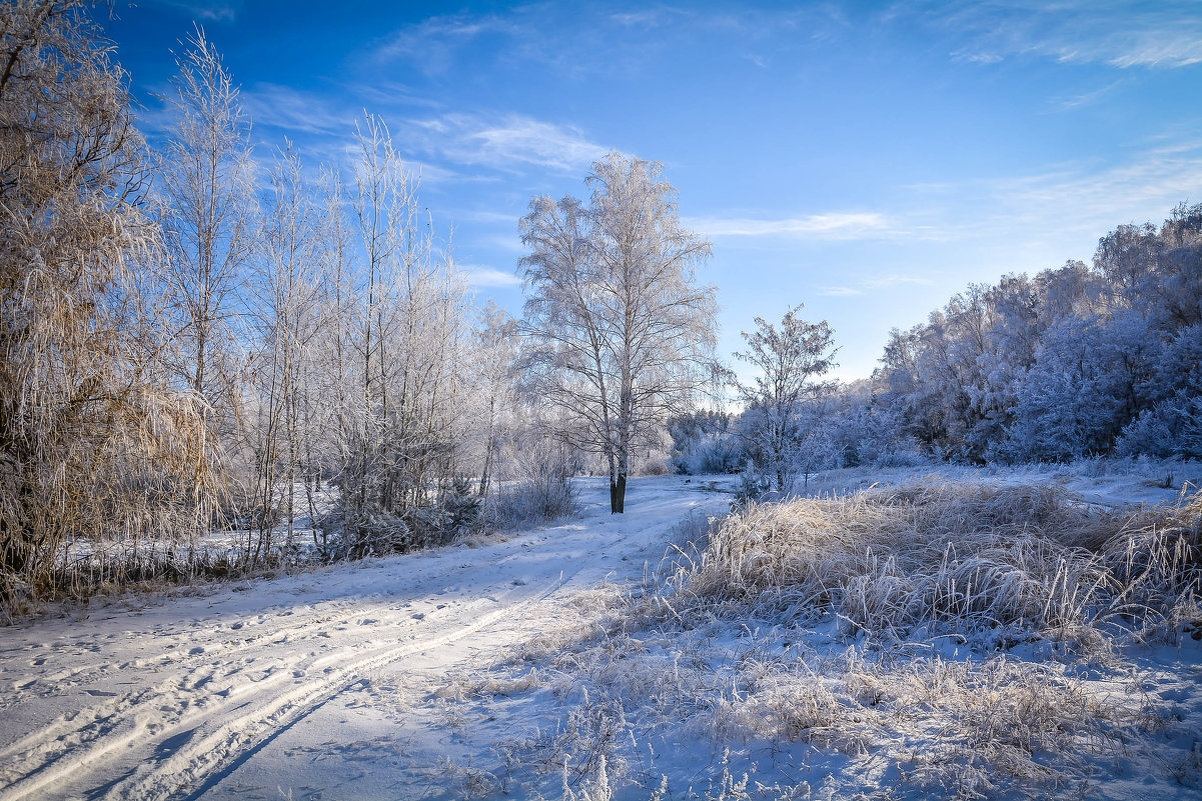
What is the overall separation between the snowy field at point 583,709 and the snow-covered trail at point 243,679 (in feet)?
0.05

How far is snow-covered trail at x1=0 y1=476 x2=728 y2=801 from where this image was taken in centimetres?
234

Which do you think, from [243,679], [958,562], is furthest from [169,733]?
[958,562]

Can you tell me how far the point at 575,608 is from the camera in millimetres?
5441

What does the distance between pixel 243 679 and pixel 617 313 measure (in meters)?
11.9

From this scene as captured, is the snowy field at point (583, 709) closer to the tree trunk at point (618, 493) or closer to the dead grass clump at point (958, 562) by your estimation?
the dead grass clump at point (958, 562)

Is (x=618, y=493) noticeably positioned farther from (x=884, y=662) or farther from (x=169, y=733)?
(x=169, y=733)

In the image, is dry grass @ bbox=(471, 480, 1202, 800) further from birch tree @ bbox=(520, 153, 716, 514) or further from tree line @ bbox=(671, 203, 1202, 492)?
birch tree @ bbox=(520, 153, 716, 514)

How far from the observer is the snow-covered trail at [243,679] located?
7.67ft

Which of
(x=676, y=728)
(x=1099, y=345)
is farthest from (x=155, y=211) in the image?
(x=1099, y=345)

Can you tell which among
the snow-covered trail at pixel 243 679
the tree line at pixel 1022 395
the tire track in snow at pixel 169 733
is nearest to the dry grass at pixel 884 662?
the snow-covered trail at pixel 243 679

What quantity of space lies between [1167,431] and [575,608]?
12.8 metres

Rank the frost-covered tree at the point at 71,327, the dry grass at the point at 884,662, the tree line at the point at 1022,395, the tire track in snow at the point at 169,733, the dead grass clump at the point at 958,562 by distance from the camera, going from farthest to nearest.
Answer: the tree line at the point at 1022,395 → the frost-covered tree at the point at 71,327 → the dead grass clump at the point at 958,562 → the tire track in snow at the point at 169,733 → the dry grass at the point at 884,662

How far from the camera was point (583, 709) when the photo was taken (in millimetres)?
2885

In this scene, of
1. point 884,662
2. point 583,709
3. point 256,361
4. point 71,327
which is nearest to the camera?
point 583,709
